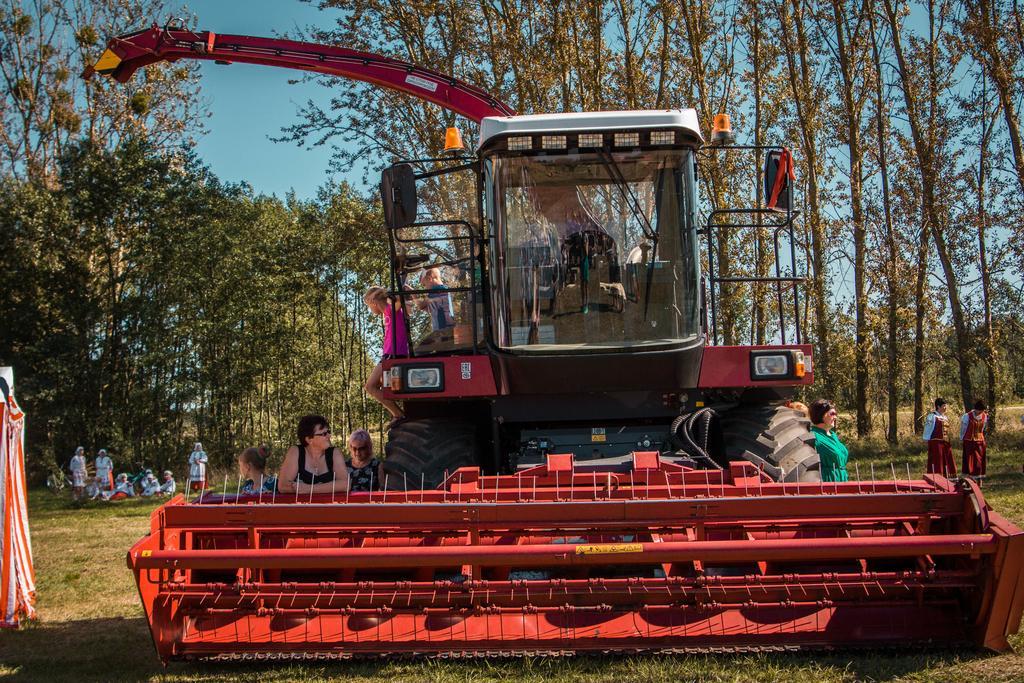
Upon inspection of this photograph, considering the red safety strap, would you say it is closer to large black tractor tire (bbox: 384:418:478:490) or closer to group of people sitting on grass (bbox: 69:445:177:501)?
large black tractor tire (bbox: 384:418:478:490)

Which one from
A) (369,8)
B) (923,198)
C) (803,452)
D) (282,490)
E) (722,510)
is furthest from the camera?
(369,8)

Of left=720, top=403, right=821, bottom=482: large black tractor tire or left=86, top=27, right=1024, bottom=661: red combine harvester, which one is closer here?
left=86, top=27, right=1024, bottom=661: red combine harvester

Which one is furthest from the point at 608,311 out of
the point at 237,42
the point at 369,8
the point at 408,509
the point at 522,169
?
the point at 369,8

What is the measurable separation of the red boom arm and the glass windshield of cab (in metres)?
6.04

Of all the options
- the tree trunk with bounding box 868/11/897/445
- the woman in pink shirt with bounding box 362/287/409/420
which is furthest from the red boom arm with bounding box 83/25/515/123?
the tree trunk with bounding box 868/11/897/445

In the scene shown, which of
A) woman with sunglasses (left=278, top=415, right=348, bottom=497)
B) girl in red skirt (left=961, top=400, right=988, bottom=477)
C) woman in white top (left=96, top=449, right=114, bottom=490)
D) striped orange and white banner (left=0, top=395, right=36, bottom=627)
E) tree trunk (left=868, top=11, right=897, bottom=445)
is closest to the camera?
woman with sunglasses (left=278, top=415, right=348, bottom=497)

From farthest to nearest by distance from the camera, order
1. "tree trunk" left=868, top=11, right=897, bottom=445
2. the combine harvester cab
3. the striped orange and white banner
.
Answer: "tree trunk" left=868, top=11, right=897, bottom=445
the striped orange and white banner
the combine harvester cab

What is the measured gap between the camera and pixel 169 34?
12562 millimetres

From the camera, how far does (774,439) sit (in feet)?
21.2

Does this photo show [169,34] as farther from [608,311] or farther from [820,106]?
[820,106]

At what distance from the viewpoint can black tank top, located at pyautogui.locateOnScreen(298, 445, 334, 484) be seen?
625 centimetres

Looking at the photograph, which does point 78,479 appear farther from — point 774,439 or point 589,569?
point 589,569

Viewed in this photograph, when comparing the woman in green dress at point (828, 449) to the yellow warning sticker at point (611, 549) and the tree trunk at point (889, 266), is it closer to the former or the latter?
the yellow warning sticker at point (611, 549)

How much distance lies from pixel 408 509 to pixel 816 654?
83.8 inches
